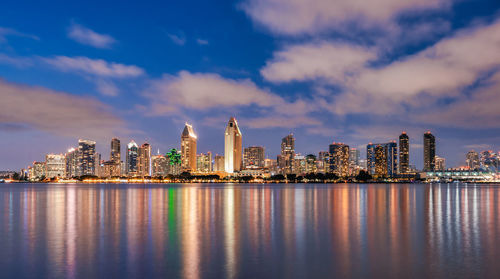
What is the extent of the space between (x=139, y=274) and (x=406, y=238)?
1918 cm

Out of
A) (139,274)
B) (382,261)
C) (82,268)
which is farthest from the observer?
(382,261)

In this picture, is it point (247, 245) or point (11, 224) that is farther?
point (11, 224)

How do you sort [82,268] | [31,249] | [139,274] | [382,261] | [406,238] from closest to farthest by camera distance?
[139,274]
[82,268]
[382,261]
[31,249]
[406,238]

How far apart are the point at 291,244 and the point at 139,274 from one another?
11.2 meters

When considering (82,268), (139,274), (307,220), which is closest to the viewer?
(139,274)

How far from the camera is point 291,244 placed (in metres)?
26.2

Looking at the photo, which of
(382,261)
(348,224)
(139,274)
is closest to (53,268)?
(139,274)

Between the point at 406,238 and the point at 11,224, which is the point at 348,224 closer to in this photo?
the point at 406,238

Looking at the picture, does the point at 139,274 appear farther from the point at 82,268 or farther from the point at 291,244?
the point at 291,244

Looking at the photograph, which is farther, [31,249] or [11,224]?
[11,224]

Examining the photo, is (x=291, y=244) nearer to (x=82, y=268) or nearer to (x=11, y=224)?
(x=82, y=268)

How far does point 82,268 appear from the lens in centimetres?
1923

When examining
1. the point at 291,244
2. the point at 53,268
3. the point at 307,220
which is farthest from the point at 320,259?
the point at 307,220

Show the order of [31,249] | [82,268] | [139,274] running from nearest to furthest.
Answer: [139,274] → [82,268] → [31,249]
